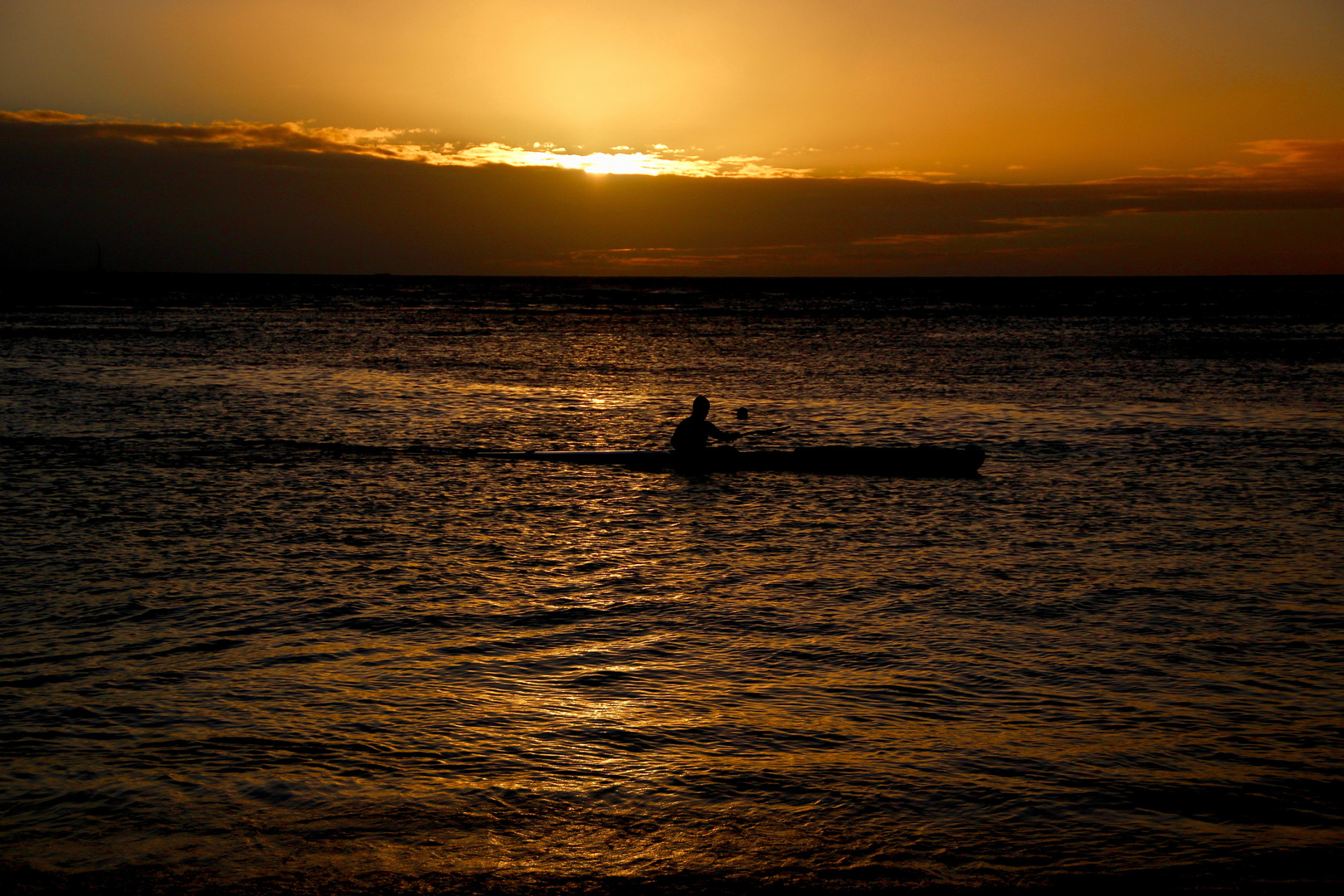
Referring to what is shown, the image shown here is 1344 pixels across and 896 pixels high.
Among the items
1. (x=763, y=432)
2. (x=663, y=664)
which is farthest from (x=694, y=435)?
(x=663, y=664)

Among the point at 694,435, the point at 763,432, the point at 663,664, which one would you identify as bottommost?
the point at 663,664

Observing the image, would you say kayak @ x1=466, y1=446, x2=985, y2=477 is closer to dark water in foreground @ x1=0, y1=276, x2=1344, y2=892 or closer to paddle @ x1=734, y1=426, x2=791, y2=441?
dark water in foreground @ x1=0, y1=276, x2=1344, y2=892

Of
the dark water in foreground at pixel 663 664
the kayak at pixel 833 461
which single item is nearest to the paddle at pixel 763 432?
the dark water in foreground at pixel 663 664

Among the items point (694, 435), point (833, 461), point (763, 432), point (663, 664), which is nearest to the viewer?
point (663, 664)

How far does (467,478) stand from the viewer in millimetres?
18031

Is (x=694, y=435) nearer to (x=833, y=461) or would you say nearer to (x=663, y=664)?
(x=833, y=461)

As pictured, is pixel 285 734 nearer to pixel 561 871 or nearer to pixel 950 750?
pixel 561 871

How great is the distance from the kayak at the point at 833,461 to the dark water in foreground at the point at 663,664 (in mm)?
287

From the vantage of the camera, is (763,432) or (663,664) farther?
(763,432)

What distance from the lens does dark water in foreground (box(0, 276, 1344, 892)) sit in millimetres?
5996

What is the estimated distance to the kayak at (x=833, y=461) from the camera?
728 inches

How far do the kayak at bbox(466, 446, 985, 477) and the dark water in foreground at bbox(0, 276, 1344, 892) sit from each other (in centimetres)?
29

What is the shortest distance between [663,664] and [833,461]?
1042 cm

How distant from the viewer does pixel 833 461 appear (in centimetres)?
1866
